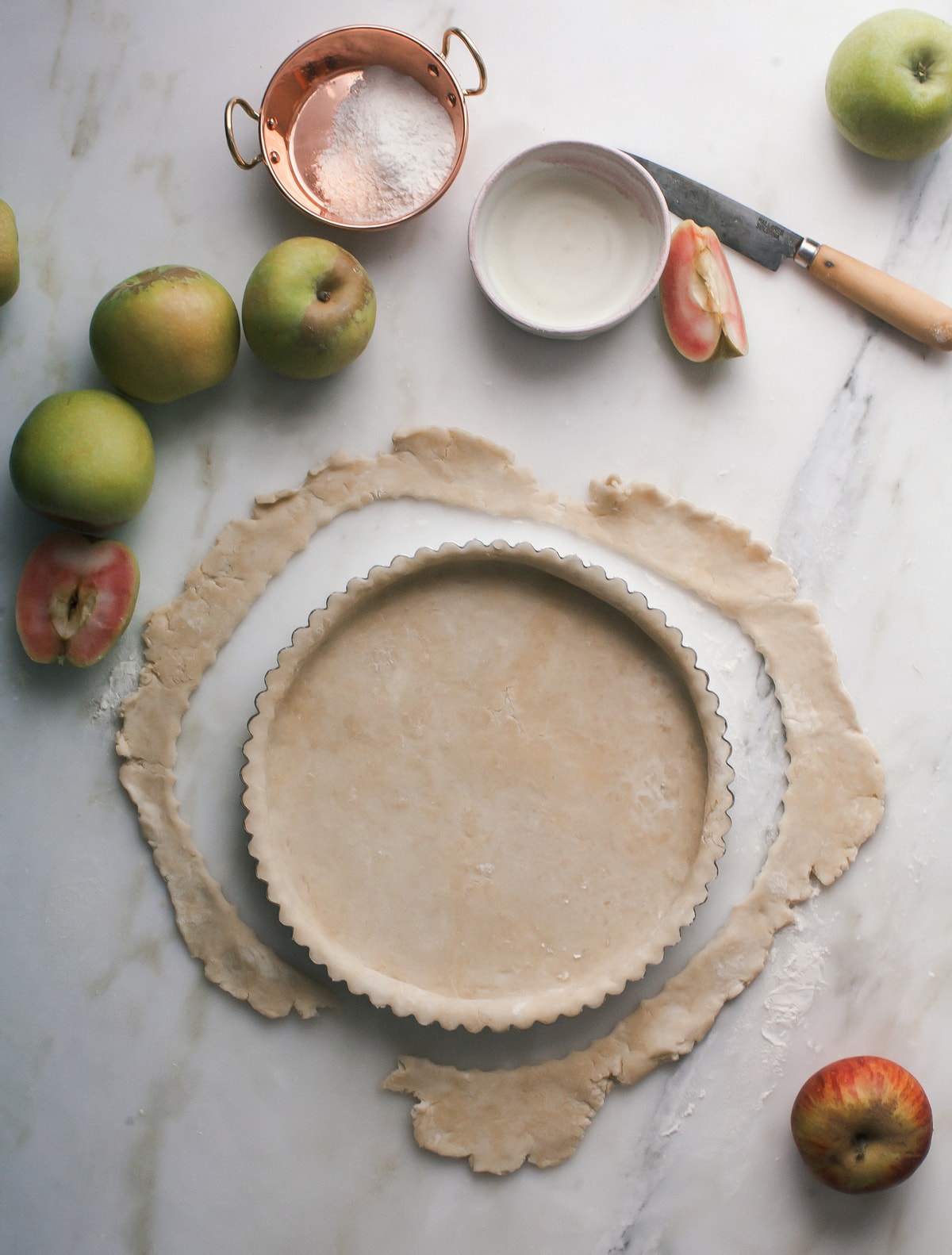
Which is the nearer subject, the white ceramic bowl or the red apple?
the red apple

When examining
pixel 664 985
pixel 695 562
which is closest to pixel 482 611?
pixel 695 562

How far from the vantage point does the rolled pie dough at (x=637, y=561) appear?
154 cm

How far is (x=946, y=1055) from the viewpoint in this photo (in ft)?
5.20

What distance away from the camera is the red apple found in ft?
4.81

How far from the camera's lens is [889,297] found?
1.60 metres

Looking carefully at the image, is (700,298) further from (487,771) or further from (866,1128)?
(866,1128)

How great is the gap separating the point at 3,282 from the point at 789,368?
133cm

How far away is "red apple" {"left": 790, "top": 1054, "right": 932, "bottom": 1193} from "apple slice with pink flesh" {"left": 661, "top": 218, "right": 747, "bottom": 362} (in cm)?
119

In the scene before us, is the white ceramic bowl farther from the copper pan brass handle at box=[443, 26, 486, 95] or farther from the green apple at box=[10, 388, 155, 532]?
the green apple at box=[10, 388, 155, 532]

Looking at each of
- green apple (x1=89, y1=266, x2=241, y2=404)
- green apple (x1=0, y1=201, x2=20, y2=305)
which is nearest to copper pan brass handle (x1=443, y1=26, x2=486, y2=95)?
green apple (x1=89, y1=266, x2=241, y2=404)

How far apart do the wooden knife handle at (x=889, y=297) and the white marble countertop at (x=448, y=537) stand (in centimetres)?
4

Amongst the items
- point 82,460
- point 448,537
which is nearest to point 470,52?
point 448,537

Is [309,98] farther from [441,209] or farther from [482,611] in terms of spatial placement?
[482,611]

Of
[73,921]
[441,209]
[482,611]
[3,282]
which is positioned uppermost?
[441,209]
